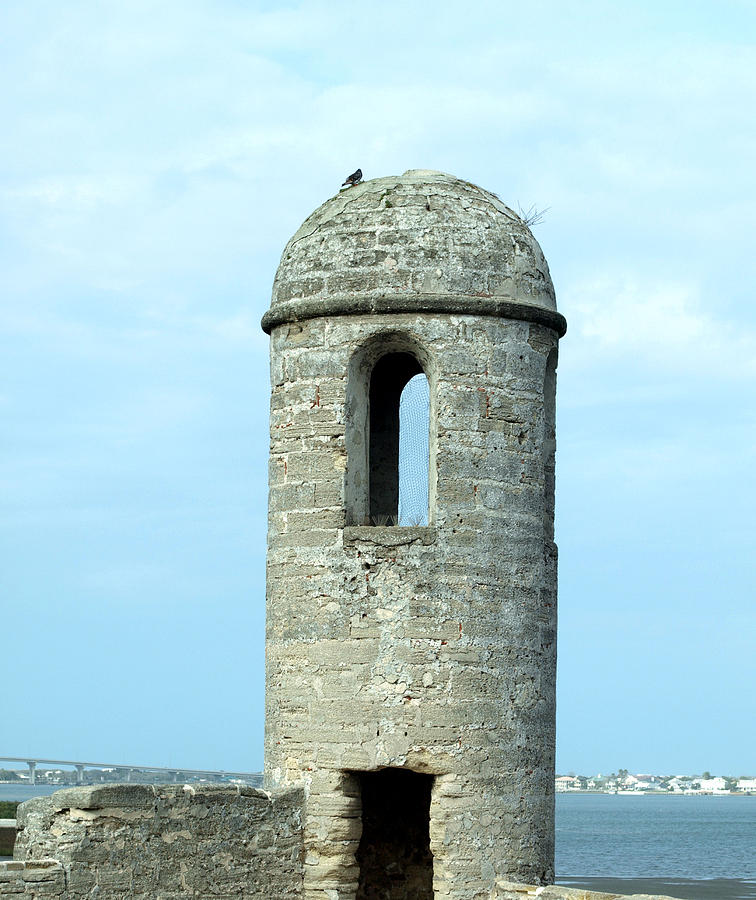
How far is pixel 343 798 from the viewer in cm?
916

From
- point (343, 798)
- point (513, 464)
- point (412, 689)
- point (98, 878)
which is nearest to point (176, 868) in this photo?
point (98, 878)

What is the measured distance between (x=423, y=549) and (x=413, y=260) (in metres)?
1.82

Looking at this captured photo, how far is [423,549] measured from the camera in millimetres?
9219

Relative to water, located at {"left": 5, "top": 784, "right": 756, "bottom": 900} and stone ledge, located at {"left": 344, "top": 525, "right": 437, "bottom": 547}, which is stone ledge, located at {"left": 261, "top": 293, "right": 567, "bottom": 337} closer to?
stone ledge, located at {"left": 344, "top": 525, "right": 437, "bottom": 547}

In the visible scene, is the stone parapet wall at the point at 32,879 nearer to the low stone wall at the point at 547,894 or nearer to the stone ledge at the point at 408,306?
the low stone wall at the point at 547,894

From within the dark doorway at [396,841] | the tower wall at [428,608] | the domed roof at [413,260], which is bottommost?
the dark doorway at [396,841]

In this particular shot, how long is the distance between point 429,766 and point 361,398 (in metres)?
2.33

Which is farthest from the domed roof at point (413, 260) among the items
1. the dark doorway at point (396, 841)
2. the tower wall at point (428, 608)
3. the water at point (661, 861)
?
the water at point (661, 861)

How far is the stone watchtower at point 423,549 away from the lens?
29.9ft

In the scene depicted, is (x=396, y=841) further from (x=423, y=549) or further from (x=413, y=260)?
(x=413, y=260)

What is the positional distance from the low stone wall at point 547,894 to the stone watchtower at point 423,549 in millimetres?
167

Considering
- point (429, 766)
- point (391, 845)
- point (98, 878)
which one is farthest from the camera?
point (391, 845)

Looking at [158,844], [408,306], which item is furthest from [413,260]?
[158,844]

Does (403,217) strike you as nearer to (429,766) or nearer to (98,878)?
(429,766)
